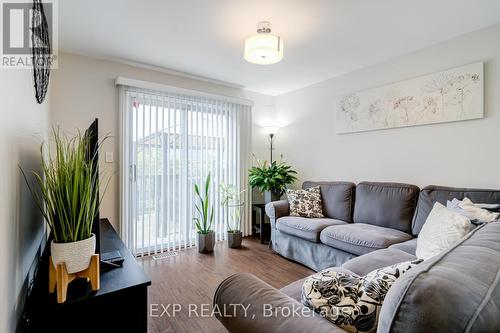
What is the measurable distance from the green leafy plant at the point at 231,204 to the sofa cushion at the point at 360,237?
1.55m

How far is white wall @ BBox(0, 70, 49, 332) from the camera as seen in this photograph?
0.88 m

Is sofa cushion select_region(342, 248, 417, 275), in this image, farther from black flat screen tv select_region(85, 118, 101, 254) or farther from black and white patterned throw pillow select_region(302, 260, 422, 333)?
black flat screen tv select_region(85, 118, 101, 254)

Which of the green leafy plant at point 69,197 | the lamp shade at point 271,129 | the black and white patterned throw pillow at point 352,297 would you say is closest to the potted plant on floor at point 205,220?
the lamp shade at point 271,129

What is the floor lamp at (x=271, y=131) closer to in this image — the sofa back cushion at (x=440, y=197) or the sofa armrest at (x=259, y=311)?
the sofa back cushion at (x=440, y=197)

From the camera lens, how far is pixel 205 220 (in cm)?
338

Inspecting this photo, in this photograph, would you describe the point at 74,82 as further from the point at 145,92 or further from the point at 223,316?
the point at 223,316

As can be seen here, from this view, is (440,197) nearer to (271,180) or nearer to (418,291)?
(271,180)

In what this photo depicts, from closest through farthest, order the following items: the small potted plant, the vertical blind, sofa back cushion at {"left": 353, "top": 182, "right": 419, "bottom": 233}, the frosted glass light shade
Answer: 1. the frosted glass light shade
2. sofa back cushion at {"left": 353, "top": 182, "right": 419, "bottom": 233}
3. the vertical blind
4. the small potted plant

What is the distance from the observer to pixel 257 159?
425 centimetres

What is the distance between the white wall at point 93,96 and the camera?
270 cm

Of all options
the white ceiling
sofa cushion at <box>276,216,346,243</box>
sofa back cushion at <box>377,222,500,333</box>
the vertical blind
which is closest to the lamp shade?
the vertical blind

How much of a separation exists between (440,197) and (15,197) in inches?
120

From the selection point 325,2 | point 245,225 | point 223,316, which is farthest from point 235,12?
point 245,225

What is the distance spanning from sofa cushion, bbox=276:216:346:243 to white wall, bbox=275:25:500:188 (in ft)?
2.85
